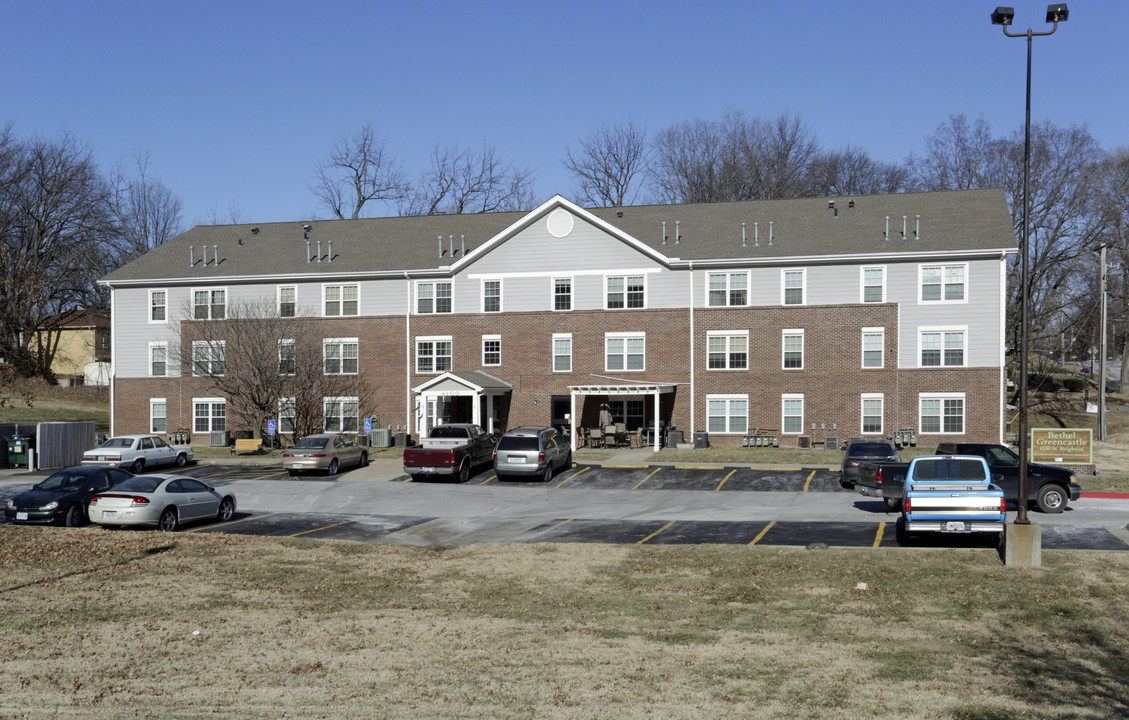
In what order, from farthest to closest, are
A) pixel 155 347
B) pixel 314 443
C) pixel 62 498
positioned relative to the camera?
pixel 155 347, pixel 314 443, pixel 62 498

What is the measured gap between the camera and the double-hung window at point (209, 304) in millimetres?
50781

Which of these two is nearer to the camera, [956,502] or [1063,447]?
[956,502]

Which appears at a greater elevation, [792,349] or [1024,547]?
[792,349]

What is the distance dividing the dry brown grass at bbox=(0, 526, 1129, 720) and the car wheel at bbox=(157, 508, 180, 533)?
3329 millimetres

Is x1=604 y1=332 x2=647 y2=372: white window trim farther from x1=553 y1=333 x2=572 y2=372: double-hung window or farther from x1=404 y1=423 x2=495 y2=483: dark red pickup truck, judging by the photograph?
x1=404 y1=423 x2=495 y2=483: dark red pickup truck

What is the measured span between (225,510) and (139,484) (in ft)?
8.95

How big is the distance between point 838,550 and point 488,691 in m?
10.1

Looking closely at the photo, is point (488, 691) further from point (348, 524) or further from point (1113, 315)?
point (1113, 315)

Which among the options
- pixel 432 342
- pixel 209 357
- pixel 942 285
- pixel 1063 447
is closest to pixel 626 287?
pixel 432 342

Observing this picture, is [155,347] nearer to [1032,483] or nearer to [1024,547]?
[1032,483]

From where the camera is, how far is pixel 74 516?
78.8 feet

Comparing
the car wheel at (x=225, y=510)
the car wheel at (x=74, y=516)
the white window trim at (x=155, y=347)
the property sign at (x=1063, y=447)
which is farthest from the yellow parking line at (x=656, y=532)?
the white window trim at (x=155, y=347)

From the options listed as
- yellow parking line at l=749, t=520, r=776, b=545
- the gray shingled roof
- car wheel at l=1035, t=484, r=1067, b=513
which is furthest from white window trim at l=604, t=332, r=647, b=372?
car wheel at l=1035, t=484, r=1067, b=513

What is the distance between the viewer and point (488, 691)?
10734 mm
